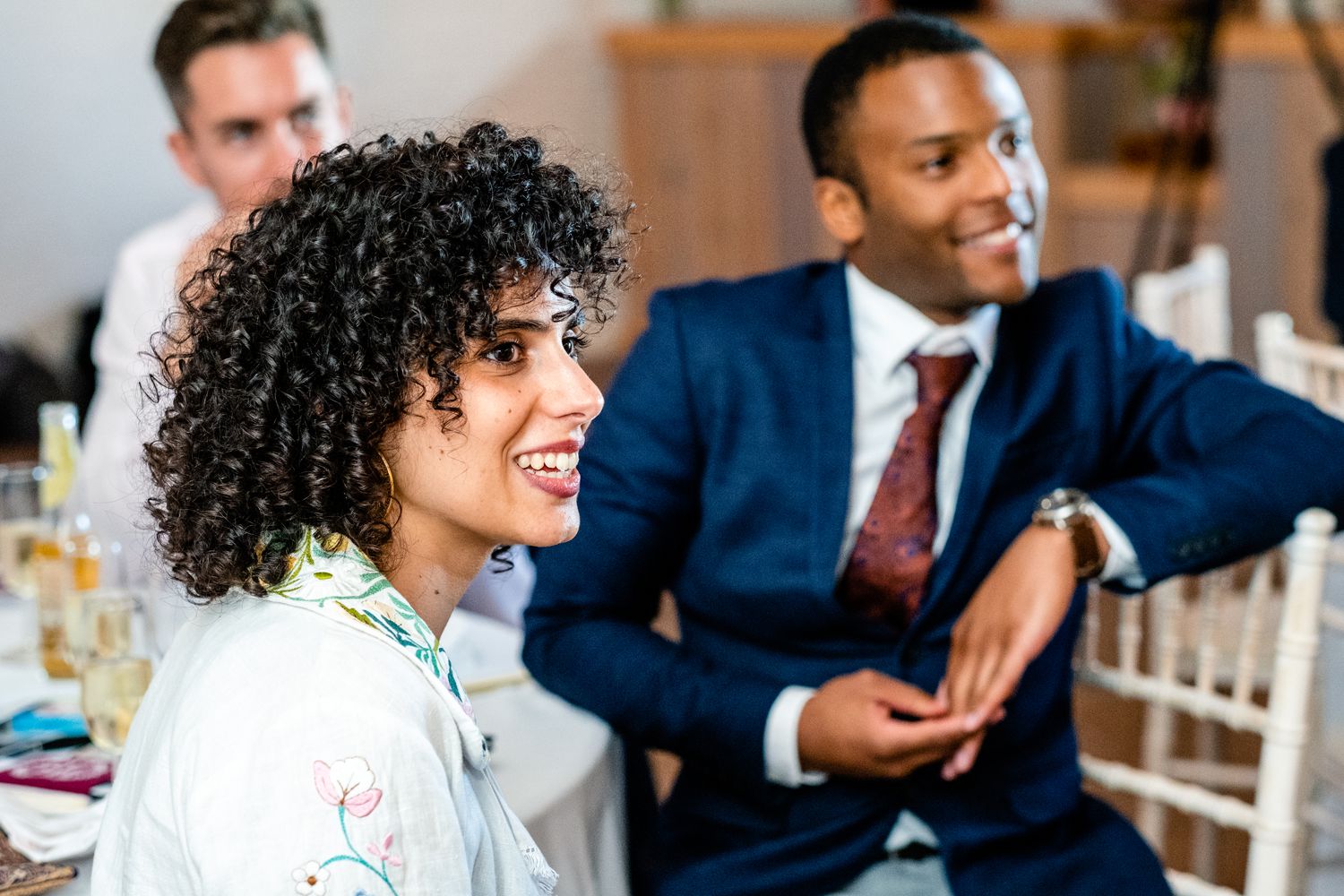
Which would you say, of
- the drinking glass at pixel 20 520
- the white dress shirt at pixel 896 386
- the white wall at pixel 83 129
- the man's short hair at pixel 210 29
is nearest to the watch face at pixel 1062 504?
the white dress shirt at pixel 896 386

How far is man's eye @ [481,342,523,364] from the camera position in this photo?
101cm

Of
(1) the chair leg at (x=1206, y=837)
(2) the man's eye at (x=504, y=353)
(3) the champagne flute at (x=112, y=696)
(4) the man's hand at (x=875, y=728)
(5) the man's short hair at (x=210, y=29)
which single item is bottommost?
(1) the chair leg at (x=1206, y=837)

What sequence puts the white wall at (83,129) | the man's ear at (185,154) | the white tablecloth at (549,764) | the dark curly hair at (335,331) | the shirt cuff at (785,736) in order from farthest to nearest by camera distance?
the white wall at (83,129) → the man's ear at (185,154) → the shirt cuff at (785,736) → the white tablecloth at (549,764) → the dark curly hair at (335,331)

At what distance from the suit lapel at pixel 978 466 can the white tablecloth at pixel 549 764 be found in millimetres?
371

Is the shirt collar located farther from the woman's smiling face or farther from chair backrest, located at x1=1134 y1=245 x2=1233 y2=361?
chair backrest, located at x1=1134 y1=245 x2=1233 y2=361

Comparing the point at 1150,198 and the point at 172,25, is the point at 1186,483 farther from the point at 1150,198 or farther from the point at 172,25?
the point at 1150,198

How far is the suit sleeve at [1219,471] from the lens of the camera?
60.5 inches

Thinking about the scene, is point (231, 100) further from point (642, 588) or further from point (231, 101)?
point (642, 588)

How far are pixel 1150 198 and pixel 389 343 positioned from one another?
431cm

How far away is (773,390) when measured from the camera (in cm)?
163

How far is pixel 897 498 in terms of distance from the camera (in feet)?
5.31

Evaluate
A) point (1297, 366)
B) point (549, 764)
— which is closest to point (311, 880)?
point (549, 764)

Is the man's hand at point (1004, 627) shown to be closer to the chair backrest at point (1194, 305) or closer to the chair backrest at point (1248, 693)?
the chair backrest at point (1248, 693)

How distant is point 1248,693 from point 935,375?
524mm
